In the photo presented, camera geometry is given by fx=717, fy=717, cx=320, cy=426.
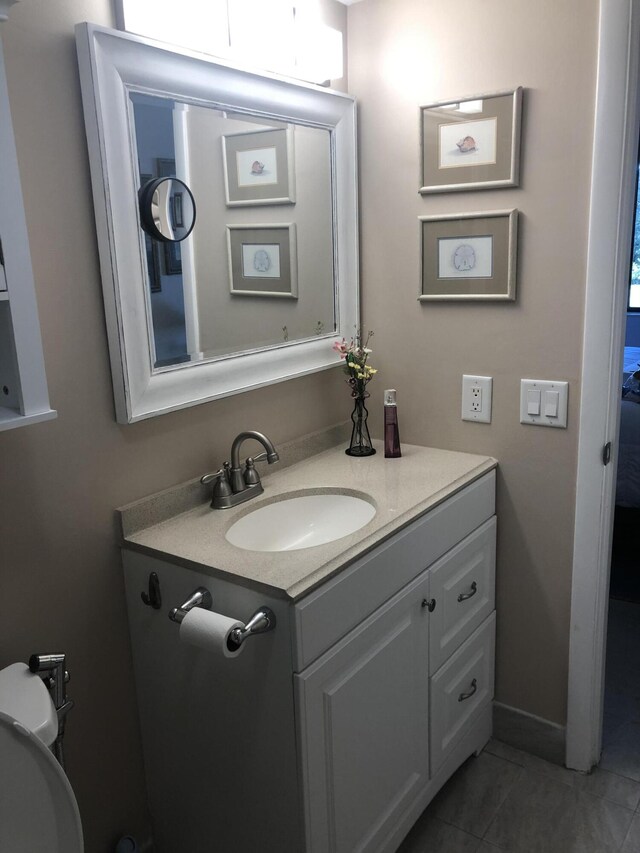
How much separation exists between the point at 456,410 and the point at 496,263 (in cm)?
41

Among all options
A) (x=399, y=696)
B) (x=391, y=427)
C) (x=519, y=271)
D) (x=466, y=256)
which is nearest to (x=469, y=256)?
(x=466, y=256)

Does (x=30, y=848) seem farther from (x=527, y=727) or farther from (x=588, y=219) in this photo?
(x=588, y=219)

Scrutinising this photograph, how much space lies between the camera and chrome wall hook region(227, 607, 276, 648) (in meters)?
1.22

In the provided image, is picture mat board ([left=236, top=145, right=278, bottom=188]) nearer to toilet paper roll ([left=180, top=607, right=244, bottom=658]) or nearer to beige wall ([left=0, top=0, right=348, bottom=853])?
beige wall ([left=0, top=0, right=348, bottom=853])

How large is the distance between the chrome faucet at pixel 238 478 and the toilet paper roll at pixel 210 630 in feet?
1.32

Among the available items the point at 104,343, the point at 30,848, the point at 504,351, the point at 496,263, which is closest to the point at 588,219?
the point at 496,263

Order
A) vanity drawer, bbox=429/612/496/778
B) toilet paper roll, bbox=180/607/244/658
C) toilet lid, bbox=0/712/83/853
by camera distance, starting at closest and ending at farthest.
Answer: toilet lid, bbox=0/712/83/853 < toilet paper roll, bbox=180/607/244/658 < vanity drawer, bbox=429/612/496/778

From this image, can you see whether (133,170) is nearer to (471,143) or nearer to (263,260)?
(263,260)

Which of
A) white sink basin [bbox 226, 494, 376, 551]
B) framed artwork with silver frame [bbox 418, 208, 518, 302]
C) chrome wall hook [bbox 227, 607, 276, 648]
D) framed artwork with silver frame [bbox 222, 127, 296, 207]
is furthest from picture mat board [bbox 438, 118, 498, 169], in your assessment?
chrome wall hook [bbox 227, 607, 276, 648]

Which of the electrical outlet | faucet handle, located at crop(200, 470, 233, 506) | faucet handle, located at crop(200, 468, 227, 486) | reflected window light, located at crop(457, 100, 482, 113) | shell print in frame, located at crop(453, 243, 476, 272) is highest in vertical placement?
reflected window light, located at crop(457, 100, 482, 113)

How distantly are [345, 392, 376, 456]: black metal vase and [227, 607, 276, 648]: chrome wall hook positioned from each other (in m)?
0.78

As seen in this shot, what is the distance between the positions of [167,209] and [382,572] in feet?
2.88

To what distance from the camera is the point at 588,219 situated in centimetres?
169

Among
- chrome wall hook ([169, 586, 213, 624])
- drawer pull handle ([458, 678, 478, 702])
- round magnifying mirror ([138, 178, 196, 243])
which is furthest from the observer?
drawer pull handle ([458, 678, 478, 702])
